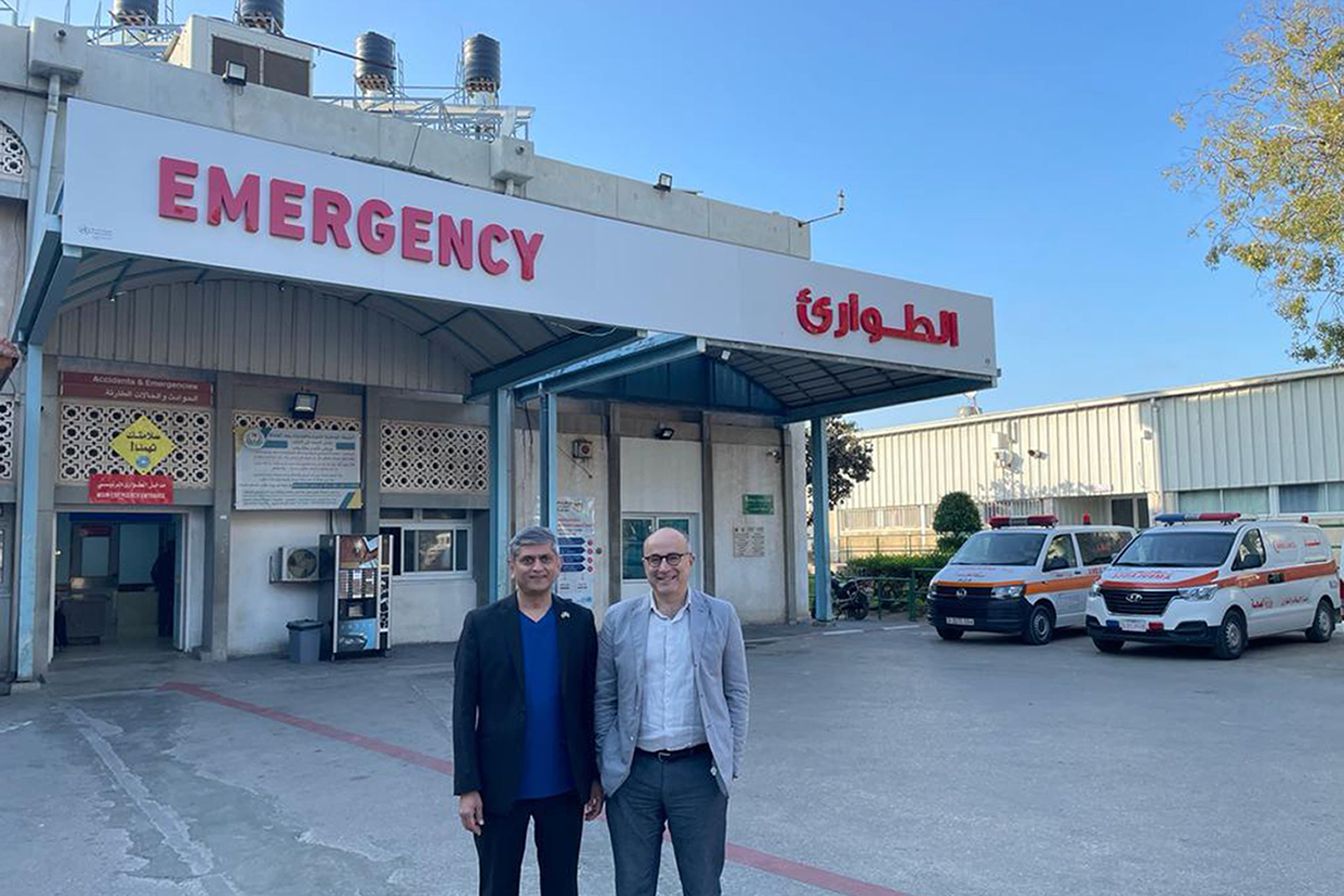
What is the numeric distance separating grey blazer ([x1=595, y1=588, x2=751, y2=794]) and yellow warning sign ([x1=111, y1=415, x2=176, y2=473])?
11628 mm

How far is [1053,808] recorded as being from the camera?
627 cm

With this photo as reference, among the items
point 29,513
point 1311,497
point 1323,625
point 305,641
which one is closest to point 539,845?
point 29,513

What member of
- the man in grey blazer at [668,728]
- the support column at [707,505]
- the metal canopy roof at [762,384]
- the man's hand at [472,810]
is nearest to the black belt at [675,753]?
the man in grey blazer at [668,728]

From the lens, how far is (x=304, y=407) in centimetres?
1444

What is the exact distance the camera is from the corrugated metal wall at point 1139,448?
84.0 feet


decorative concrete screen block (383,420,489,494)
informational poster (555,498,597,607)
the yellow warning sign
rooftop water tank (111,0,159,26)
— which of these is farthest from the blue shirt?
rooftop water tank (111,0,159,26)

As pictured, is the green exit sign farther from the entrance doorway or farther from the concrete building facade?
the entrance doorway

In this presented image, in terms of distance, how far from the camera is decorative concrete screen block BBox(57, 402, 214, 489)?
1291 centimetres

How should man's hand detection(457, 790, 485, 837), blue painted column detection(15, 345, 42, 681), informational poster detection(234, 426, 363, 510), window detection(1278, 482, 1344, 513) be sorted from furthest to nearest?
window detection(1278, 482, 1344, 513) → informational poster detection(234, 426, 363, 510) → blue painted column detection(15, 345, 42, 681) → man's hand detection(457, 790, 485, 837)

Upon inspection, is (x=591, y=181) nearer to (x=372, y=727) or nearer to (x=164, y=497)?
(x=164, y=497)

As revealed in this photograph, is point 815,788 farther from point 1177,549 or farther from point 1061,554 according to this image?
point 1061,554

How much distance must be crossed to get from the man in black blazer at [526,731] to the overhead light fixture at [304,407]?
1170 centimetres

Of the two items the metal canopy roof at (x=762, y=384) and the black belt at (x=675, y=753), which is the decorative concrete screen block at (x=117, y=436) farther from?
the black belt at (x=675, y=753)

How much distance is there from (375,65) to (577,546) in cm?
1173
